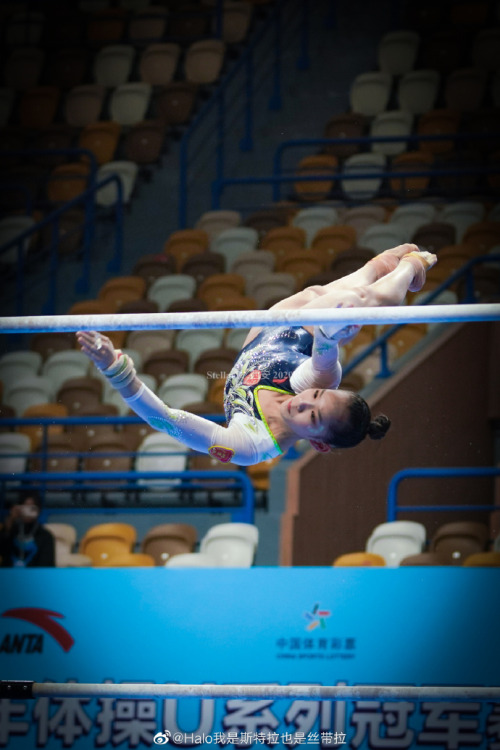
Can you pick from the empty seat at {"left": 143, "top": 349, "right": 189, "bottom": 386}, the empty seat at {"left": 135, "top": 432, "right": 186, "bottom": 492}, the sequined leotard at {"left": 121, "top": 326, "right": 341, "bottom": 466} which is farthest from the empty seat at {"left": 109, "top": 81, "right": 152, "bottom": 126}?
the sequined leotard at {"left": 121, "top": 326, "right": 341, "bottom": 466}

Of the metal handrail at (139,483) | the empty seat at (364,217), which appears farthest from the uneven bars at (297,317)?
the empty seat at (364,217)

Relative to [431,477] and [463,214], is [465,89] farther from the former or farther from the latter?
[431,477]

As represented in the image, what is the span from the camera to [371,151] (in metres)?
8.82

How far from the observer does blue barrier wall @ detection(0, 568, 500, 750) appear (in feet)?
A: 17.3

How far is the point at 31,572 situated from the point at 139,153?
5.03 metres

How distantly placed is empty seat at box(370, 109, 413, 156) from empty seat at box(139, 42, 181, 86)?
2.31m

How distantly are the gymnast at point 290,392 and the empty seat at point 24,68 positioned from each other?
754 cm

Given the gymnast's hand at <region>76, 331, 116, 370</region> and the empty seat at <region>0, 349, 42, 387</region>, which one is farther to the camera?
the empty seat at <region>0, 349, 42, 387</region>

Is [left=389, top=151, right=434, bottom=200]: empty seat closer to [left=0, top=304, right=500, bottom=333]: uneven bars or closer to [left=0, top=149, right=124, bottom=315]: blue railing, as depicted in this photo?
[left=0, top=149, right=124, bottom=315]: blue railing

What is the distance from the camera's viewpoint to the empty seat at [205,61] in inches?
399

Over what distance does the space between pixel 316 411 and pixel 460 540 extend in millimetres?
1928

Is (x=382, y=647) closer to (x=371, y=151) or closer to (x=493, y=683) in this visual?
(x=493, y=683)

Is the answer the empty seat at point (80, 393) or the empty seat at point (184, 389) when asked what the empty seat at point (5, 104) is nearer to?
the empty seat at point (80, 393)

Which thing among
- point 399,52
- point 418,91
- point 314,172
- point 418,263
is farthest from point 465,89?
point 418,263
